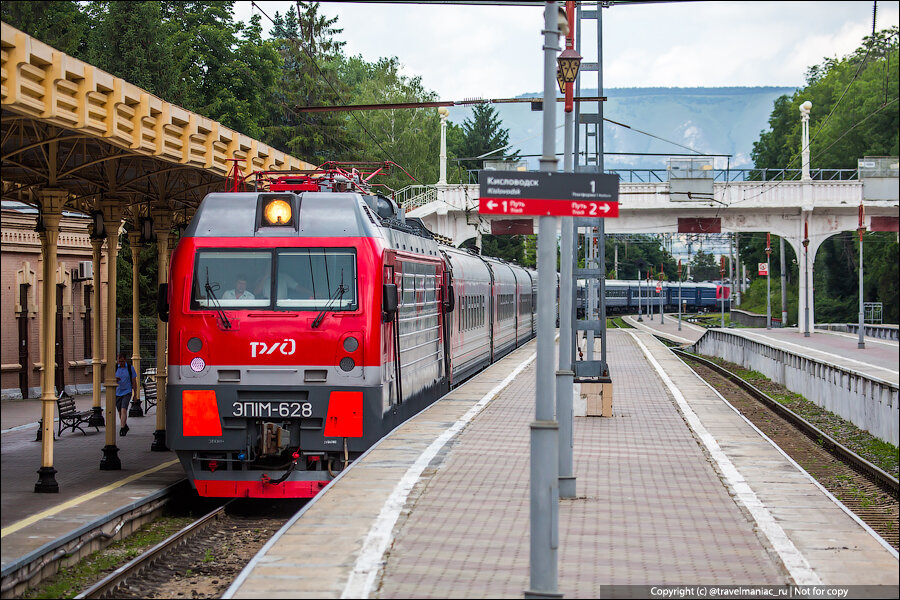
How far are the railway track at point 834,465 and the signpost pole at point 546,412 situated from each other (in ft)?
19.2

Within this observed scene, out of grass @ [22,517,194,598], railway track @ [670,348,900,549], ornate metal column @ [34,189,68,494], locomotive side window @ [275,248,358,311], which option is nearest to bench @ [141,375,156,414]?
ornate metal column @ [34,189,68,494]

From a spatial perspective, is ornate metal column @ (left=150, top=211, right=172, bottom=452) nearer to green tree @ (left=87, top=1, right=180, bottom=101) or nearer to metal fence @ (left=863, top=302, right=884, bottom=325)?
green tree @ (left=87, top=1, right=180, bottom=101)

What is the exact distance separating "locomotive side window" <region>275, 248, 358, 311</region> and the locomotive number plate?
3.81 ft

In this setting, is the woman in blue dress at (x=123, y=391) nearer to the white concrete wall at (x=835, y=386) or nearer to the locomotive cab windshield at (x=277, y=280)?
the locomotive cab windshield at (x=277, y=280)

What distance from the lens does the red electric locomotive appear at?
12430 millimetres

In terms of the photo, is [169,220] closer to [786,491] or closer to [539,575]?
[786,491]

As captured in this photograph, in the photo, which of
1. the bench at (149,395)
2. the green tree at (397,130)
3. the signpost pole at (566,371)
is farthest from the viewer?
the green tree at (397,130)

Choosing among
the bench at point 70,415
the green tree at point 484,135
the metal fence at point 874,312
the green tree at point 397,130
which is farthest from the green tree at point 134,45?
the green tree at point 484,135

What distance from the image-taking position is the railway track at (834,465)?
13852 mm

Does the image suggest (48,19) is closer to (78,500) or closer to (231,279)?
(231,279)

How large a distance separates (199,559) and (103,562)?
3.07 ft

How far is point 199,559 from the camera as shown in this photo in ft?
35.3

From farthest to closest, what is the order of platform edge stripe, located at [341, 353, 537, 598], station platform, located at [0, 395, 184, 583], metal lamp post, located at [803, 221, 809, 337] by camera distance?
metal lamp post, located at [803, 221, 809, 337] → station platform, located at [0, 395, 184, 583] → platform edge stripe, located at [341, 353, 537, 598]

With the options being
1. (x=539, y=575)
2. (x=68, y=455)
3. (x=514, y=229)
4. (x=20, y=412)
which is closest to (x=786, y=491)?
(x=539, y=575)
